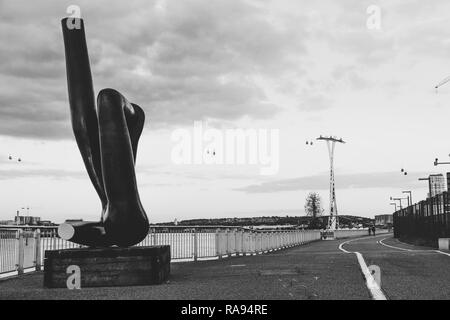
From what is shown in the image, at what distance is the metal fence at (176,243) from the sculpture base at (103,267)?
12.7ft

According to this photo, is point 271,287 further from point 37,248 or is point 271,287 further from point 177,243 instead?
point 177,243

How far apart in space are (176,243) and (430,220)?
19032mm

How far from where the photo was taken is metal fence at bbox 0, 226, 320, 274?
1527cm

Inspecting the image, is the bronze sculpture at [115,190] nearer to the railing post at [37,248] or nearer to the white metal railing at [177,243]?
the white metal railing at [177,243]

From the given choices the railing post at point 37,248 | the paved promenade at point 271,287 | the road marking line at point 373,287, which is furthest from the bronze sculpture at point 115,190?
the road marking line at point 373,287

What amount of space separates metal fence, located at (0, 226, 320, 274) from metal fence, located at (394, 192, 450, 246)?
8795 millimetres

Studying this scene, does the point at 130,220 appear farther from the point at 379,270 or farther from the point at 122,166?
the point at 379,270

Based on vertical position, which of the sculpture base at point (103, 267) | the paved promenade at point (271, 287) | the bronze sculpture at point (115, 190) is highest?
the bronze sculpture at point (115, 190)

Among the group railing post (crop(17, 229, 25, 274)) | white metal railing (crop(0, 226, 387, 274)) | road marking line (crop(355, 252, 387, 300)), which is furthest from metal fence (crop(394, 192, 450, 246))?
railing post (crop(17, 229, 25, 274))

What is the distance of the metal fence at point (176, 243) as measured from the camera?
1527 centimetres

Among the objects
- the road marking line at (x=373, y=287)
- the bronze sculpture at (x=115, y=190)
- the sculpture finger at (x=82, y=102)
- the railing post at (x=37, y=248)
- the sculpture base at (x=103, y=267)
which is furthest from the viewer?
the railing post at (x=37, y=248)

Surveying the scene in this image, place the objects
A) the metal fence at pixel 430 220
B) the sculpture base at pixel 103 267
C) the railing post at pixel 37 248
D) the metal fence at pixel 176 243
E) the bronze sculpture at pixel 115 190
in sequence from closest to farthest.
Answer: the sculpture base at pixel 103 267 < the bronze sculpture at pixel 115 190 < the metal fence at pixel 176 243 < the railing post at pixel 37 248 < the metal fence at pixel 430 220

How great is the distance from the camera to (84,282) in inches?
442

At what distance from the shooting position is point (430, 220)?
114 ft
